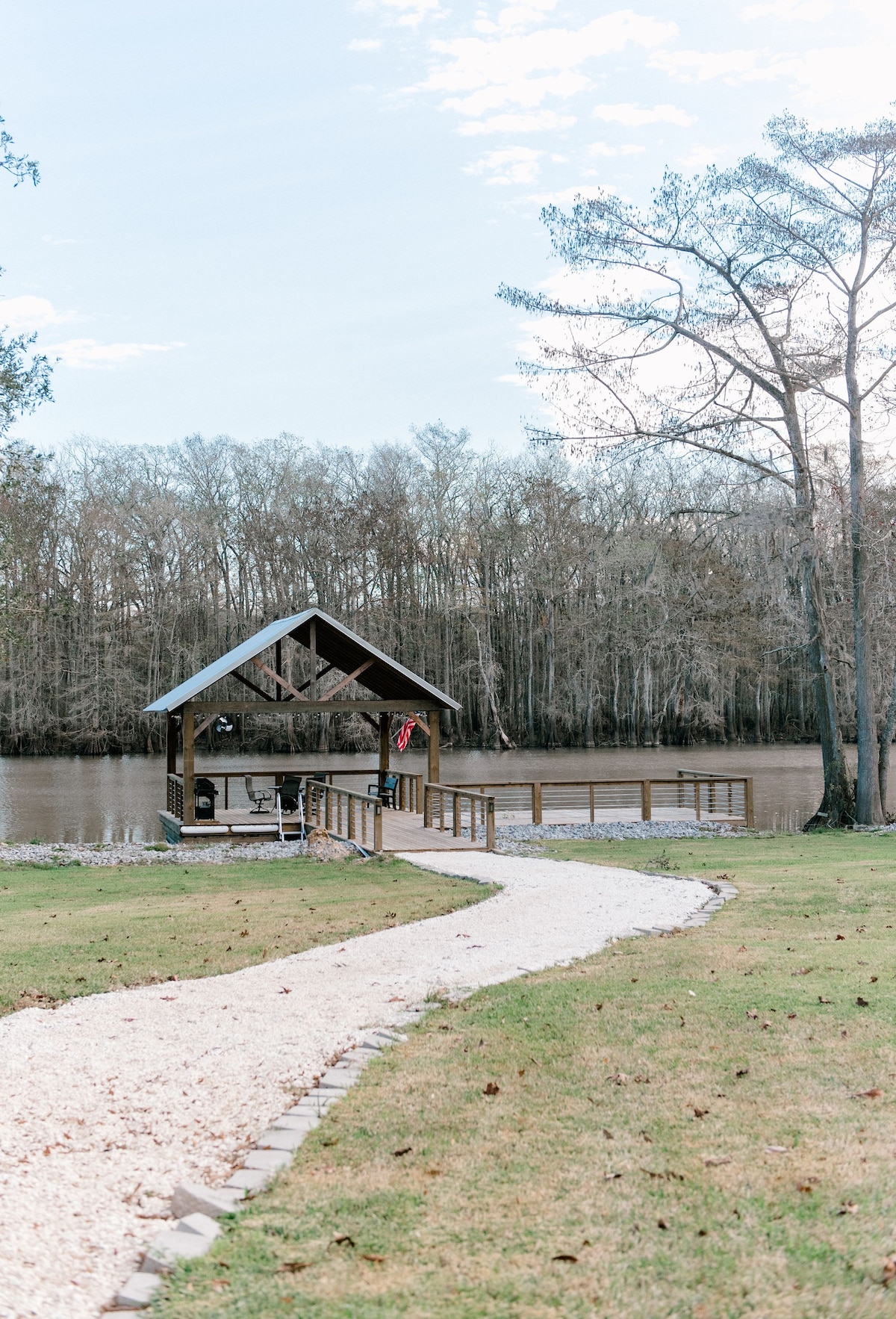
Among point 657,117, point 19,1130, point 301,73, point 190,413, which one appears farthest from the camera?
point 190,413

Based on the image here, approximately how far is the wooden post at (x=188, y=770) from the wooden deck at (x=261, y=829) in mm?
200

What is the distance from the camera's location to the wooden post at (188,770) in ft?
61.5

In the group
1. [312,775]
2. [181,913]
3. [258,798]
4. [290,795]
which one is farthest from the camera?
[312,775]

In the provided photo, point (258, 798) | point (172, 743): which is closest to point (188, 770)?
point (258, 798)

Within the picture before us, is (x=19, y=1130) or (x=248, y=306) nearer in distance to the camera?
(x=19, y=1130)

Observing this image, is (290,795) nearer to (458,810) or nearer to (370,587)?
(458,810)

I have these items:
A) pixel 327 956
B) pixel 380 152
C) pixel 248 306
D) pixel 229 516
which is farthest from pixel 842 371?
pixel 229 516

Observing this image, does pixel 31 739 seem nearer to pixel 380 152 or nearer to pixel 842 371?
pixel 380 152

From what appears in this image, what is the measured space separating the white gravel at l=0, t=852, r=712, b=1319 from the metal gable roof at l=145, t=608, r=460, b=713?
10.5 m

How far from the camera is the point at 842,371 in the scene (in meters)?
19.0

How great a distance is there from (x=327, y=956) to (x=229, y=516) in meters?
43.2

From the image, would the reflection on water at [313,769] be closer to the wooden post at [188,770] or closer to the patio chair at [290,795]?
the wooden post at [188,770]

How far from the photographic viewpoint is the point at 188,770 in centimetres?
1880

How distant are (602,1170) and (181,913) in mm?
6786
